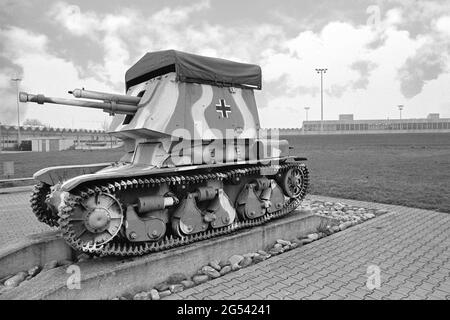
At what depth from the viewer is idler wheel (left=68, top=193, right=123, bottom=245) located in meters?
4.25

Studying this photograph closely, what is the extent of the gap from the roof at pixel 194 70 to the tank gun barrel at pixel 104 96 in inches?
22.7

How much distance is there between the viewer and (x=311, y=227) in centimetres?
695

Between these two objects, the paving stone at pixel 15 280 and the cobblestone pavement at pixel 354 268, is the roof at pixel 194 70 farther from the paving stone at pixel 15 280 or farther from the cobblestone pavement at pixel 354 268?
the paving stone at pixel 15 280

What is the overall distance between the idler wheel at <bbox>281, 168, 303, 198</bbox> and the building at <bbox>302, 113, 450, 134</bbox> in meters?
65.4

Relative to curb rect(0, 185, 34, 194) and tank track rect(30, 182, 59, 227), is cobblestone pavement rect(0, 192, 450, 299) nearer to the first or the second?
tank track rect(30, 182, 59, 227)

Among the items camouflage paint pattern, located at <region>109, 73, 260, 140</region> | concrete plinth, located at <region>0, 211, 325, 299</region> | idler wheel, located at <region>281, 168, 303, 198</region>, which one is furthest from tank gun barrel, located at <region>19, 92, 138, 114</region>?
idler wheel, located at <region>281, 168, 303, 198</region>

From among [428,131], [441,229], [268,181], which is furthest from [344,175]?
[428,131]

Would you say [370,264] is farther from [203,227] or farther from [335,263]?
[203,227]

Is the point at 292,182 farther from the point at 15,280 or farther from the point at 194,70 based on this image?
the point at 15,280

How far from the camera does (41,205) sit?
5.66 m
